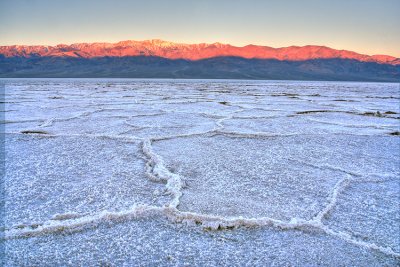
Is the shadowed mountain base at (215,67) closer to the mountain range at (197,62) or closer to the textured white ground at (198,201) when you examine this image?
the mountain range at (197,62)

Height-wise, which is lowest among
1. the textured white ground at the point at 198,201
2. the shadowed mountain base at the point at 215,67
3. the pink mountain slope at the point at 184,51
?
the textured white ground at the point at 198,201

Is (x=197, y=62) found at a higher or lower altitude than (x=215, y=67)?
higher

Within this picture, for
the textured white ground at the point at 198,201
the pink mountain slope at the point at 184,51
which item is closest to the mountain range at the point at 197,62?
the pink mountain slope at the point at 184,51

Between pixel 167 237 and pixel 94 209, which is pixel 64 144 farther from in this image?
pixel 167 237

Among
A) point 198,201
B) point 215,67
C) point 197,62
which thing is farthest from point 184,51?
point 198,201

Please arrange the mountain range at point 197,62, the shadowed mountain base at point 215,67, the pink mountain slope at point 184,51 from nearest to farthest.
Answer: the mountain range at point 197,62, the shadowed mountain base at point 215,67, the pink mountain slope at point 184,51

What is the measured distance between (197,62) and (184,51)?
29.5 metres

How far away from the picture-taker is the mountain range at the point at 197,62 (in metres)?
100

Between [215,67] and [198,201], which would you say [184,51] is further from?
[198,201]

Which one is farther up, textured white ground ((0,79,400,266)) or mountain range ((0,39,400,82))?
mountain range ((0,39,400,82))

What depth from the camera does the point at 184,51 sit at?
152 metres

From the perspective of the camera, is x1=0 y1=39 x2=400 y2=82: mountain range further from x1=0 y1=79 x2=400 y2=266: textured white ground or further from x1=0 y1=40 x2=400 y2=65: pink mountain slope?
x1=0 y1=79 x2=400 y2=266: textured white ground

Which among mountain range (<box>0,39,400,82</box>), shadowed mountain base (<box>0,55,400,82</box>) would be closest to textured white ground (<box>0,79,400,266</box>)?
mountain range (<box>0,39,400,82</box>)

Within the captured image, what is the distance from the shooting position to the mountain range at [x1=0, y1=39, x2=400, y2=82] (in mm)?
100325
